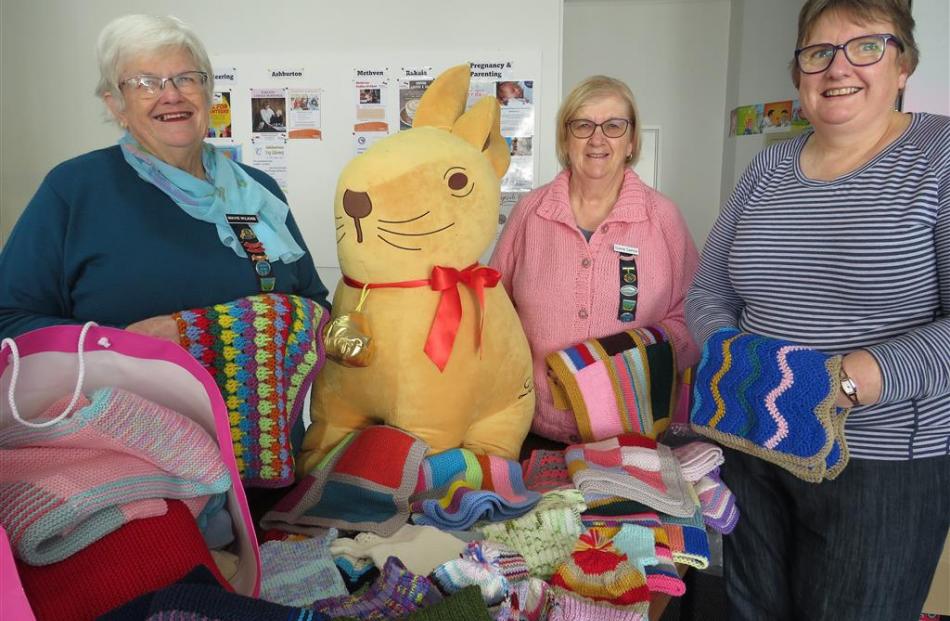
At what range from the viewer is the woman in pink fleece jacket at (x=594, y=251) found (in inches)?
53.0

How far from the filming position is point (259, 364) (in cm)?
95

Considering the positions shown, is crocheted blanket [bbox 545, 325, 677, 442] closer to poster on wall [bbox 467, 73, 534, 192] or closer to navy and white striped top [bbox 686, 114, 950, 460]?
navy and white striped top [bbox 686, 114, 950, 460]

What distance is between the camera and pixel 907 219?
893 mm

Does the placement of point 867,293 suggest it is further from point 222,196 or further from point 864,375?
point 222,196

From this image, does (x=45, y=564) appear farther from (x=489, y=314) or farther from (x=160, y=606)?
(x=489, y=314)

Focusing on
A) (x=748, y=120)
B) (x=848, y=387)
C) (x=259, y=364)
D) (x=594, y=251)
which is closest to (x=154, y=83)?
(x=259, y=364)

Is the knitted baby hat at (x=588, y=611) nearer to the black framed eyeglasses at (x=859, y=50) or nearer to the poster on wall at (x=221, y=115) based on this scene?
the black framed eyeglasses at (x=859, y=50)

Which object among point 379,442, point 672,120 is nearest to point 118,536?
point 379,442

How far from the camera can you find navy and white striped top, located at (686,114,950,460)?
870mm

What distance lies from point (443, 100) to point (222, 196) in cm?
40

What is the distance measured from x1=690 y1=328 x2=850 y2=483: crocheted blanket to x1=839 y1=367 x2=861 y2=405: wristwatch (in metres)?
0.01

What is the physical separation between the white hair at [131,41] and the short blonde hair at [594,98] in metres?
0.76

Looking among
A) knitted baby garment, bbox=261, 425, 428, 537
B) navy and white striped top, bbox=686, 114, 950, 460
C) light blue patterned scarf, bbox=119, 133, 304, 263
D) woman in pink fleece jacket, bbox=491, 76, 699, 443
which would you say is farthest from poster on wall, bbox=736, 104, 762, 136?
knitted baby garment, bbox=261, 425, 428, 537

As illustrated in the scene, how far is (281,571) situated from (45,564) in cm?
27
